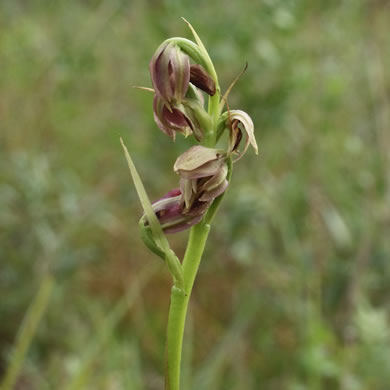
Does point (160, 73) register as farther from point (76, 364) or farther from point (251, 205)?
point (251, 205)

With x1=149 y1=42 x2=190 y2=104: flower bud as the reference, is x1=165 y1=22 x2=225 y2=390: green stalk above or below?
below

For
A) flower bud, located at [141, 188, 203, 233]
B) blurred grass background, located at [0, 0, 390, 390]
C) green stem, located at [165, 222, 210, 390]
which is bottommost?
green stem, located at [165, 222, 210, 390]

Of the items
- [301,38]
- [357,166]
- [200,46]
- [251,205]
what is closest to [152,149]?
[251,205]

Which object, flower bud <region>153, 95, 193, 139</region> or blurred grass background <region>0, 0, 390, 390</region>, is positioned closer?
flower bud <region>153, 95, 193, 139</region>

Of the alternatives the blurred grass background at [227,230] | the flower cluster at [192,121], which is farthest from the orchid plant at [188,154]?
the blurred grass background at [227,230]

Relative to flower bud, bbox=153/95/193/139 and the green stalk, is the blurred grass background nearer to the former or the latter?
the green stalk

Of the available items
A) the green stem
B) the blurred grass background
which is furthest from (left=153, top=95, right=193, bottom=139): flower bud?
the blurred grass background

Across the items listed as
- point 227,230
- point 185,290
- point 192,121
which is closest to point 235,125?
point 192,121
